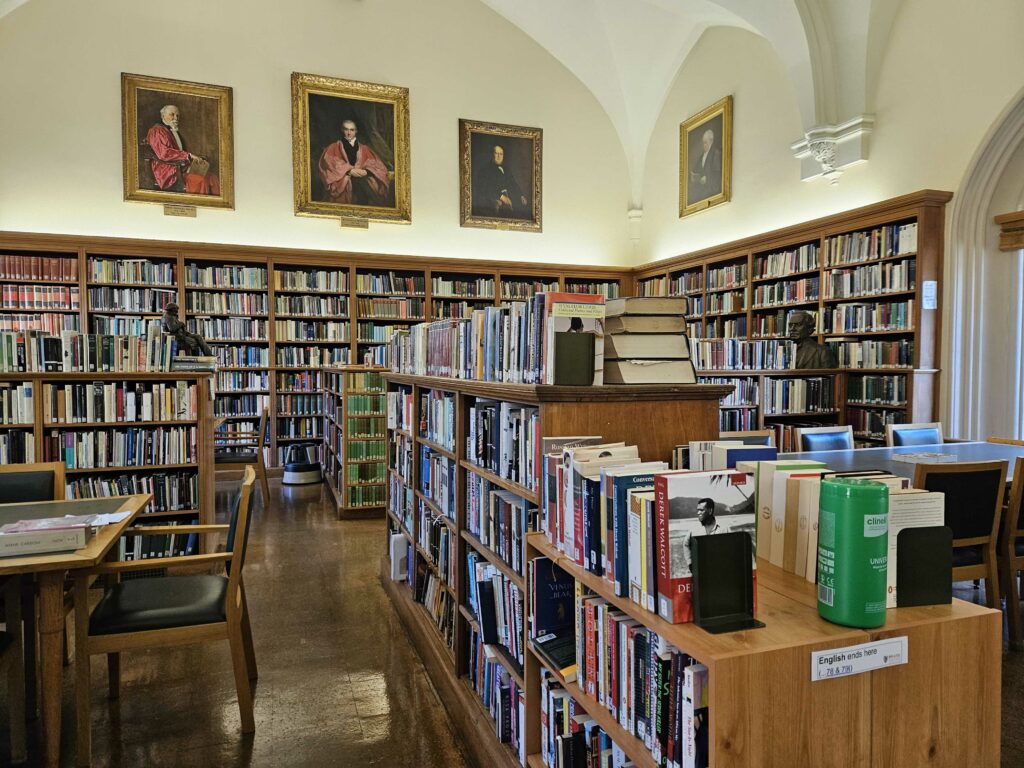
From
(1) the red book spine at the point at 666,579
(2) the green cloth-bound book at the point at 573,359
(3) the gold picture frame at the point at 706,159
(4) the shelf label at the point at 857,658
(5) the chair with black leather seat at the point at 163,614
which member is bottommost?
(5) the chair with black leather seat at the point at 163,614

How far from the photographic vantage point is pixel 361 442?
19.6 feet

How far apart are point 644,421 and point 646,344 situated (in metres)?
0.26

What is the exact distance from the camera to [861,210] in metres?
5.91

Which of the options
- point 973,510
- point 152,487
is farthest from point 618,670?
point 152,487

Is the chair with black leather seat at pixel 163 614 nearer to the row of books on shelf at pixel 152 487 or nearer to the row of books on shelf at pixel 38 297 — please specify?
the row of books on shelf at pixel 152 487

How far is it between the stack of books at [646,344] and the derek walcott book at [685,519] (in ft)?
2.59

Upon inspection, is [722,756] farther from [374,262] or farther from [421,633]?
[374,262]

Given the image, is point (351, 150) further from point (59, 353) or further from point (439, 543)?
Answer: point (439, 543)

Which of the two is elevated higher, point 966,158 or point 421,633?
point 966,158

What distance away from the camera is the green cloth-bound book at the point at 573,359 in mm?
1960

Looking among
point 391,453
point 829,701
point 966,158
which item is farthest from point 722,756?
point 966,158

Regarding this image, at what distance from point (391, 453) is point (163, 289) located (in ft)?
17.3

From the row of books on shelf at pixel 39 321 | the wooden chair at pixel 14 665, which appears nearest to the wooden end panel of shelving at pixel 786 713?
the wooden chair at pixel 14 665

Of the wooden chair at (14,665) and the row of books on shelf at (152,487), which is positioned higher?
the row of books on shelf at (152,487)
